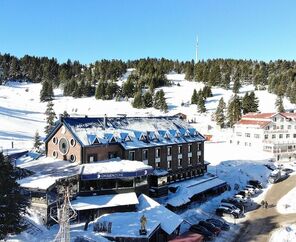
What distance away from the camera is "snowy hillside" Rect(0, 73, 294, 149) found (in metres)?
109

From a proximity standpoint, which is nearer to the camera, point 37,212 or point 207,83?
point 37,212

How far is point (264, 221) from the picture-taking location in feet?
178

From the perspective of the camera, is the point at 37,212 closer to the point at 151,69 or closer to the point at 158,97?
the point at 158,97

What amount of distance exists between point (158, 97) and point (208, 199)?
87276 millimetres

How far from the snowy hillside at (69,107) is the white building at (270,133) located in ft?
66.1

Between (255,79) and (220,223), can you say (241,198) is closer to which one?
(220,223)

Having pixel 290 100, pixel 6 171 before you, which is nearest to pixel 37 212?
pixel 6 171

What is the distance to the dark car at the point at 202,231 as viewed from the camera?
4678cm

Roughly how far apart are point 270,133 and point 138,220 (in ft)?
199

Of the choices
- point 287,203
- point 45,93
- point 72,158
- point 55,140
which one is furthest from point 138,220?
point 45,93

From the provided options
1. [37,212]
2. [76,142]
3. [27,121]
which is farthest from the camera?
[27,121]

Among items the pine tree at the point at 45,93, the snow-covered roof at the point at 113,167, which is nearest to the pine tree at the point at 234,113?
the pine tree at the point at 45,93

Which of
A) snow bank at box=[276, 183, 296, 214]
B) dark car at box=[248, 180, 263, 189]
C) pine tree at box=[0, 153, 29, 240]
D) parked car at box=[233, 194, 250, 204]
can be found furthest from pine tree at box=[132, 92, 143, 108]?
pine tree at box=[0, 153, 29, 240]

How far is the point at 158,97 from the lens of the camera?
146 m
